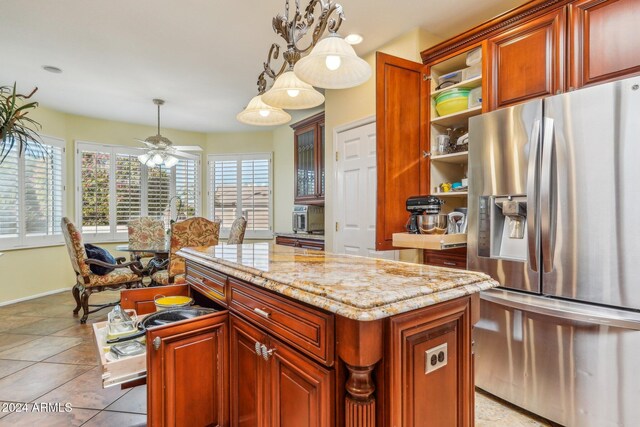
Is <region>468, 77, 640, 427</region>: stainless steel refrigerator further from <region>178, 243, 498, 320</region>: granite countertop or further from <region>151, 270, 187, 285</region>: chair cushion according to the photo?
<region>151, 270, 187, 285</region>: chair cushion

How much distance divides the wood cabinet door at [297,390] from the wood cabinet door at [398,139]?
4.57 ft

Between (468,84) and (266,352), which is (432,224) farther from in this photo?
(266,352)

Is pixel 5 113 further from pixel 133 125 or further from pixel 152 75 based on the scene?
pixel 133 125

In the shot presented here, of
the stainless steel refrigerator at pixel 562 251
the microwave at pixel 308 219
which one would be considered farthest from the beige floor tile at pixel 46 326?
the stainless steel refrigerator at pixel 562 251

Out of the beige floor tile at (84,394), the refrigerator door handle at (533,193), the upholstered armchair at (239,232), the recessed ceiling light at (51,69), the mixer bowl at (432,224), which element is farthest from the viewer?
the upholstered armchair at (239,232)

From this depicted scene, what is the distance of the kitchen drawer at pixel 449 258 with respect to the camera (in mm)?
2453

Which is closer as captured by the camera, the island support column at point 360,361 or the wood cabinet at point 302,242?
the island support column at point 360,361

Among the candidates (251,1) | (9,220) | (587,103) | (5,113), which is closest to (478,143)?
(587,103)

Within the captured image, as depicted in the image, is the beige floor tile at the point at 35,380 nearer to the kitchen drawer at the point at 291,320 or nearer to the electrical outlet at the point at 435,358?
the kitchen drawer at the point at 291,320

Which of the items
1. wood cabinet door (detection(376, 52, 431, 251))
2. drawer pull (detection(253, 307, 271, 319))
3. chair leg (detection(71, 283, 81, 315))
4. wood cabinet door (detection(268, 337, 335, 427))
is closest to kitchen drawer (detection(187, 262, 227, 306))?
drawer pull (detection(253, 307, 271, 319))

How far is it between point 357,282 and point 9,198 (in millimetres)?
5207

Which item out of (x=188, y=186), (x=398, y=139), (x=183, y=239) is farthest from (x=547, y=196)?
(x=188, y=186)

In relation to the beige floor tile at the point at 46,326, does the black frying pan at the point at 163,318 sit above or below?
above

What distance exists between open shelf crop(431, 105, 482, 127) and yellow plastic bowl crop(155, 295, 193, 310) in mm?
2214
